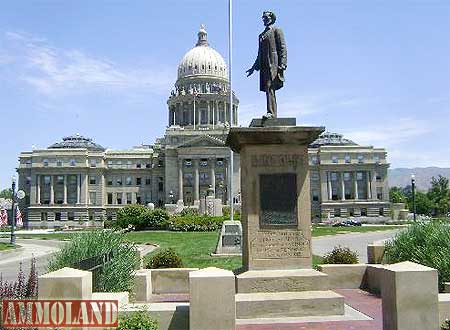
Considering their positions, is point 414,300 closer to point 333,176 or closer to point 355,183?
point 333,176

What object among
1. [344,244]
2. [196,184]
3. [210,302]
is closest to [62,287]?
[210,302]

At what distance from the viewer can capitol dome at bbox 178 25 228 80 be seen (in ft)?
467

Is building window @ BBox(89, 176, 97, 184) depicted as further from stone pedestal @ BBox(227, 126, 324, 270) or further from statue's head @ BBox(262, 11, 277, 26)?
stone pedestal @ BBox(227, 126, 324, 270)

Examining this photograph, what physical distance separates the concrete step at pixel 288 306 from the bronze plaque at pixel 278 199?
1920 millimetres

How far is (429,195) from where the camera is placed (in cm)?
12888

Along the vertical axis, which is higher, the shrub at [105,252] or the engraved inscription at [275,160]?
the engraved inscription at [275,160]

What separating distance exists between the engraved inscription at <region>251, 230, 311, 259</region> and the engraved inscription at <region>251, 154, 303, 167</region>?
1588 millimetres

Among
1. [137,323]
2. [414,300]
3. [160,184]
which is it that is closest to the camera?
[137,323]

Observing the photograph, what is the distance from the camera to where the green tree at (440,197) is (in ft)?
400

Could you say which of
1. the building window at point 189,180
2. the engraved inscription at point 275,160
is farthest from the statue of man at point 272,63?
the building window at point 189,180

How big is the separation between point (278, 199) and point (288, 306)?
2545 millimetres

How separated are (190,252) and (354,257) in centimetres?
1695

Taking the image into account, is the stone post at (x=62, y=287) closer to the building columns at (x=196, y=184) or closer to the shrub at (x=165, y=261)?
the shrub at (x=165, y=261)

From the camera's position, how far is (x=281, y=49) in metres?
12.9
